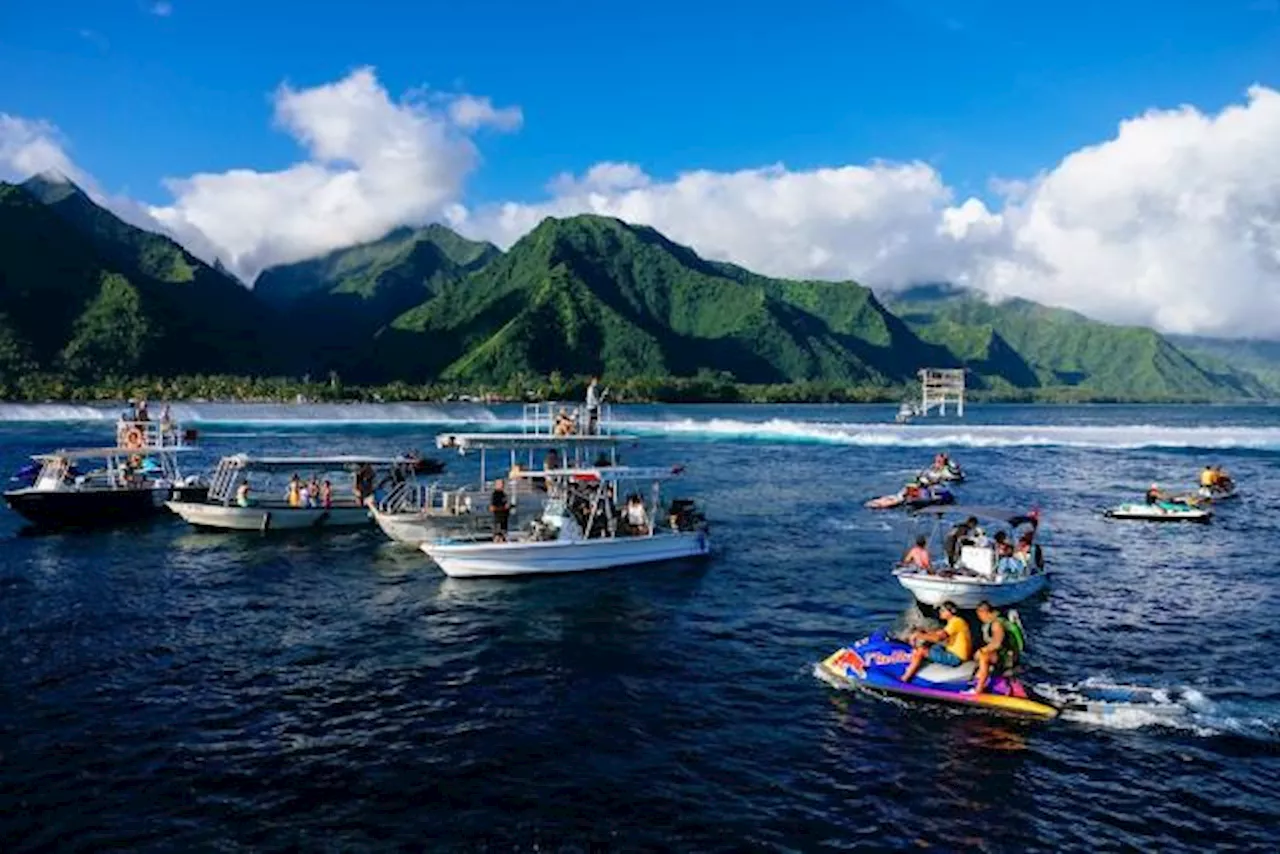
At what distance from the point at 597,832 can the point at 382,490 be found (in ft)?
166

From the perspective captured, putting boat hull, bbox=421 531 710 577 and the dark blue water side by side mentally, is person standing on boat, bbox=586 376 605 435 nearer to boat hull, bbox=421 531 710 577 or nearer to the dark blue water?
boat hull, bbox=421 531 710 577

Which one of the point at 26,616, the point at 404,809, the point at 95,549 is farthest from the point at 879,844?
the point at 95,549

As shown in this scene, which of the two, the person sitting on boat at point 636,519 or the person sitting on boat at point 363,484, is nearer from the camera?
the person sitting on boat at point 636,519

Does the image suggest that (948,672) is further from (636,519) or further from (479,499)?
(479,499)

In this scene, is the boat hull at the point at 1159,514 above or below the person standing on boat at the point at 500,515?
below

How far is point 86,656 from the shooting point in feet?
88.4

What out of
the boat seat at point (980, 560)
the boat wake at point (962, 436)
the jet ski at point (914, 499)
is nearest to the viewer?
the boat seat at point (980, 560)

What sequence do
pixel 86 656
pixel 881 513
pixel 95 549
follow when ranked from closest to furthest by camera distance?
pixel 86 656 → pixel 95 549 → pixel 881 513

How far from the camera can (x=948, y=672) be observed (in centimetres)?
2334

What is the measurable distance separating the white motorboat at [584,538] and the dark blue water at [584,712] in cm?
89

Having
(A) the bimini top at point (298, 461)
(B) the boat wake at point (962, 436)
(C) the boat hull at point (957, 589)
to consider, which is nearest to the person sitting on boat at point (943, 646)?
(C) the boat hull at point (957, 589)

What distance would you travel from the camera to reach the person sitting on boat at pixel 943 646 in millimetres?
23578

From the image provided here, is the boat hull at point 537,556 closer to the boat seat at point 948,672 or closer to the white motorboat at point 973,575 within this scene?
the white motorboat at point 973,575

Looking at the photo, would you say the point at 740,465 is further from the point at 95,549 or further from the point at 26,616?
the point at 26,616
